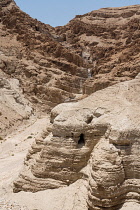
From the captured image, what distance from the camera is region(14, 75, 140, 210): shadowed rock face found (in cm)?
708

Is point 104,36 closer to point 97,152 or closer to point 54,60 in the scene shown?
point 54,60

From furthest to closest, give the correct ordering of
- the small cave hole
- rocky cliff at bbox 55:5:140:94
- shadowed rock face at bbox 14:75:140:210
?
rocky cliff at bbox 55:5:140:94 < the small cave hole < shadowed rock face at bbox 14:75:140:210

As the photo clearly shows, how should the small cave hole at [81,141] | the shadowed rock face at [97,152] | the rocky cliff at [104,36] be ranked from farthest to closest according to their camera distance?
the rocky cliff at [104,36] < the small cave hole at [81,141] < the shadowed rock face at [97,152]

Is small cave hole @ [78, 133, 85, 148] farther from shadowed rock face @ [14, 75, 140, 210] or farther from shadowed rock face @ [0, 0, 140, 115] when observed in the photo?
shadowed rock face @ [0, 0, 140, 115]

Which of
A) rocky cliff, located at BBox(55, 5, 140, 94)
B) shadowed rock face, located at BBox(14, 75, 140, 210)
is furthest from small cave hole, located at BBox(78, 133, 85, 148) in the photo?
rocky cliff, located at BBox(55, 5, 140, 94)

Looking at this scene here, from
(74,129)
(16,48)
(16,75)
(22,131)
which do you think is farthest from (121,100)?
(16,48)

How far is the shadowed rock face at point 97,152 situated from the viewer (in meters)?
A: 7.08

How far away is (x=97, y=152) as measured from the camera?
7.65 meters

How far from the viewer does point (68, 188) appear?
8.17 meters

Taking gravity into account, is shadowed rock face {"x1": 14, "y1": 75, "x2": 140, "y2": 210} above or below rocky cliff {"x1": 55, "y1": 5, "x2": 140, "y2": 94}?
below

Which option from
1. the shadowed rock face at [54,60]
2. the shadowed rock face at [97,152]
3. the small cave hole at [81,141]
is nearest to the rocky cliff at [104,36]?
the shadowed rock face at [54,60]

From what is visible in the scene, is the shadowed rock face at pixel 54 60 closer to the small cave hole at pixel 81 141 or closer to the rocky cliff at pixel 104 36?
the rocky cliff at pixel 104 36

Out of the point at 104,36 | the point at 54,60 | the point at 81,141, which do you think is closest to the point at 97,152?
the point at 81,141

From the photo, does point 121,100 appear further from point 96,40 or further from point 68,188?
point 96,40
